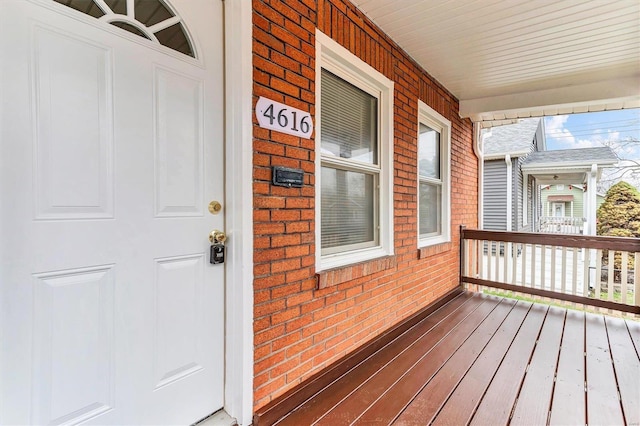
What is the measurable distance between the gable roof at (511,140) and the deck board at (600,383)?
5.16 meters

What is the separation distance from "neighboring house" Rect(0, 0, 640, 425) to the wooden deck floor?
267mm

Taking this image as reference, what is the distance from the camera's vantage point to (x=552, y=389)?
6.40 ft

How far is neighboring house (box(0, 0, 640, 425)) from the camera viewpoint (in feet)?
3.41

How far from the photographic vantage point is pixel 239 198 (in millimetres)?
1474

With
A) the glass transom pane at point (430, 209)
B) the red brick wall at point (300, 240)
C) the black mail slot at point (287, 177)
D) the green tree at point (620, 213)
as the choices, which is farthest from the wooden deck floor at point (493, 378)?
the green tree at point (620, 213)

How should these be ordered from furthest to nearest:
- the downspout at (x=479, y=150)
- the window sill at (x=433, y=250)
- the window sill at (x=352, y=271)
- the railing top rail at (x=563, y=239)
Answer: the downspout at (x=479, y=150), the railing top rail at (x=563, y=239), the window sill at (x=433, y=250), the window sill at (x=352, y=271)

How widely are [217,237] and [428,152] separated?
9.34ft

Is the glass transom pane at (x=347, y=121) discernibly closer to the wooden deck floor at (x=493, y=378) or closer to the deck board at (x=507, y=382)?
the wooden deck floor at (x=493, y=378)

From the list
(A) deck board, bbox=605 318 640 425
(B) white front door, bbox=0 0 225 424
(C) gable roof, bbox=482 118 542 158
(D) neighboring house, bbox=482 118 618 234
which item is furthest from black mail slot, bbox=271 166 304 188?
(C) gable roof, bbox=482 118 542 158

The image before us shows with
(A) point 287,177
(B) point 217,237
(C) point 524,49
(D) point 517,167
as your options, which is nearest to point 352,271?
(A) point 287,177

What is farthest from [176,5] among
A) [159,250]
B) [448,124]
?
[448,124]

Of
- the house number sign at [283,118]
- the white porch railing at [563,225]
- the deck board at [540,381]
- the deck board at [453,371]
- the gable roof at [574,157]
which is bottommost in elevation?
the deck board at [540,381]

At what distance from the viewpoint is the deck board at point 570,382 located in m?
1.70

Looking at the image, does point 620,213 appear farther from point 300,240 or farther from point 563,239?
point 300,240
